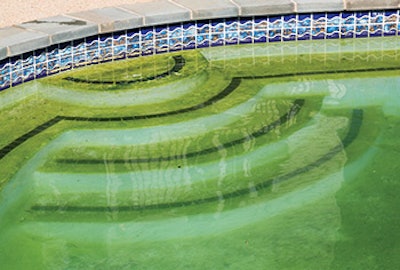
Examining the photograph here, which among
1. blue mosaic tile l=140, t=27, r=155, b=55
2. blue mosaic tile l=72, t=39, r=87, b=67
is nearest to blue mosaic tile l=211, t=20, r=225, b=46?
blue mosaic tile l=140, t=27, r=155, b=55

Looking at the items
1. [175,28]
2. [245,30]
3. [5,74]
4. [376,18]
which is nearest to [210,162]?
[5,74]

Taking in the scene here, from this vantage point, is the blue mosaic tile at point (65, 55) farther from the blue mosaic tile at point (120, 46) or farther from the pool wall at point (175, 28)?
the blue mosaic tile at point (120, 46)

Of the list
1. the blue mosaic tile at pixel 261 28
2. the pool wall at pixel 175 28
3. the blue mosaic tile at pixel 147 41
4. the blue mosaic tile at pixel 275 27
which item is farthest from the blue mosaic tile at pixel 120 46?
the blue mosaic tile at pixel 275 27

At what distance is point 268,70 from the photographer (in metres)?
7.00

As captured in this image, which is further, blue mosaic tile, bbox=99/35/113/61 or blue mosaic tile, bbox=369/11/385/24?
blue mosaic tile, bbox=369/11/385/24

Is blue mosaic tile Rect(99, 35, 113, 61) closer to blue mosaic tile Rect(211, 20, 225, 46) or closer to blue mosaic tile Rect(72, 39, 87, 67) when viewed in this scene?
blue mosaic tile Rect(72, 39, 87, 67)

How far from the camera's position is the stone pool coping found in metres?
6.73

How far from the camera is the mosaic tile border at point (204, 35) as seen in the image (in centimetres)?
693

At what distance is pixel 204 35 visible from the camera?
7445 millimetres

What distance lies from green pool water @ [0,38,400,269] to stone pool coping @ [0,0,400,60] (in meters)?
0.27

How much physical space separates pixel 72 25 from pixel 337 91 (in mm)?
1992

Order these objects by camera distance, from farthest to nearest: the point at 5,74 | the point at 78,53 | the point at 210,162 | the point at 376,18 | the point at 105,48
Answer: the point at 376,18 → the point at 105,48 → the point at 78,53 → the point at 5,74 → the point at 210,162

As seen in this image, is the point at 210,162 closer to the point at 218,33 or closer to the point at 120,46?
the point at 120,46

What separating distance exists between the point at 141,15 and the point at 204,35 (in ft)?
1.83
